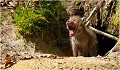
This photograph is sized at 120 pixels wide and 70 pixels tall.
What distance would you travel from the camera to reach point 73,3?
854cm

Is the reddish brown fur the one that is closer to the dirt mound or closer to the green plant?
the green plant

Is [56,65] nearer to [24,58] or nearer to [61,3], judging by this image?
[24,58]

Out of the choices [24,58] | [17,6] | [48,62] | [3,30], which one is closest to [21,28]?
[3,30]

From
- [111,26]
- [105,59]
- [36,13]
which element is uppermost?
[36,13]

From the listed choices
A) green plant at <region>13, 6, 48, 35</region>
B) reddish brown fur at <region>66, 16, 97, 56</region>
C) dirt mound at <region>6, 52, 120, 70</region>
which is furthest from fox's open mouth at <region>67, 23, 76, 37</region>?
dirt mound at <region>6, 52, 120, 70</region>

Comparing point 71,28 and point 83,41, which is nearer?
point 71,28

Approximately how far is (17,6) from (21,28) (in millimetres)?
911

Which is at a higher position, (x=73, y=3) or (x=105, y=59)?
(x=73, y=3)

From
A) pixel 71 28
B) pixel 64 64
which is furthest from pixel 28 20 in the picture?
pixel 64 64

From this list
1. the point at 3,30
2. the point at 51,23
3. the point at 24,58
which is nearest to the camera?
the point at 24,58

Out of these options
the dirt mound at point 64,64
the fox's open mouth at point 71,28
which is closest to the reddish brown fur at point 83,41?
the fox's open mouth at point 71,28

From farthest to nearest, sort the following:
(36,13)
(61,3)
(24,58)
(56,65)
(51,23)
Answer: (61,3) → (51,23) → (36,13) → (24,58) → (56,65)

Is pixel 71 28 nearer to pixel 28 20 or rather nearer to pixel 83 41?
pixel 83 41

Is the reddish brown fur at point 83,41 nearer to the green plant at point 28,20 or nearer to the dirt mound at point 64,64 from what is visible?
the green plant at point 28,20
